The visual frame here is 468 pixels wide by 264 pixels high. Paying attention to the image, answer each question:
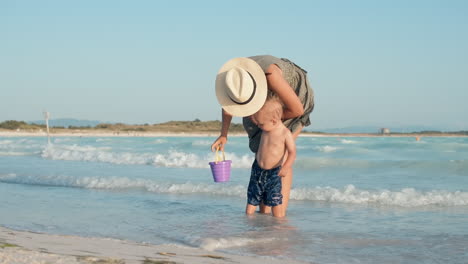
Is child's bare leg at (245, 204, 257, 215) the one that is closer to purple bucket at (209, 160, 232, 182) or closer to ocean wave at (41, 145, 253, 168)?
purple bucket at (209, 160, 232, 182)

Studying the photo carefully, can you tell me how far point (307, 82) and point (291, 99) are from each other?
19.8 inches

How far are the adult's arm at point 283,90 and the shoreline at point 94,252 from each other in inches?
55.9

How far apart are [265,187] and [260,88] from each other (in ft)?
3.61

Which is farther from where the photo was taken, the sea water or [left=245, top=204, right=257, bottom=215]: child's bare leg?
[left=245, top=204, right=257, bottom=215]: child's bare leg

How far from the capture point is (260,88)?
4090 millimetres

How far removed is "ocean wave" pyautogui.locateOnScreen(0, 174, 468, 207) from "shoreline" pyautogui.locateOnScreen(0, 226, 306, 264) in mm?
3324

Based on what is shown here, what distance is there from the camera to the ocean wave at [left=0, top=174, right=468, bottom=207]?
6.48 meters

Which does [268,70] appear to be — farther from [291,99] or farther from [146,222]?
[146,222]

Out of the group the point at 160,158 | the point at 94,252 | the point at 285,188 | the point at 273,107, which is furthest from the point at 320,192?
the point at 160,158

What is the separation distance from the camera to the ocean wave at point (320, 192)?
648cm

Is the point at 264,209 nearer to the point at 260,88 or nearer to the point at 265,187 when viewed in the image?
the point at 265,187

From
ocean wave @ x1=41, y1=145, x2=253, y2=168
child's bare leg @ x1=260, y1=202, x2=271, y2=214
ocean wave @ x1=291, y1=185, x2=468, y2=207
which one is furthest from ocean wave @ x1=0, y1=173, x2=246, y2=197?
ocean wave @ x1=41, y1=145, x2=253, y2=168

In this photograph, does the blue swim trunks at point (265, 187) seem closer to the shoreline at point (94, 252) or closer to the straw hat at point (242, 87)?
the straw hat at point (242, 87)

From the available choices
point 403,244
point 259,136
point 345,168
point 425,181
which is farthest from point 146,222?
point 345,168
